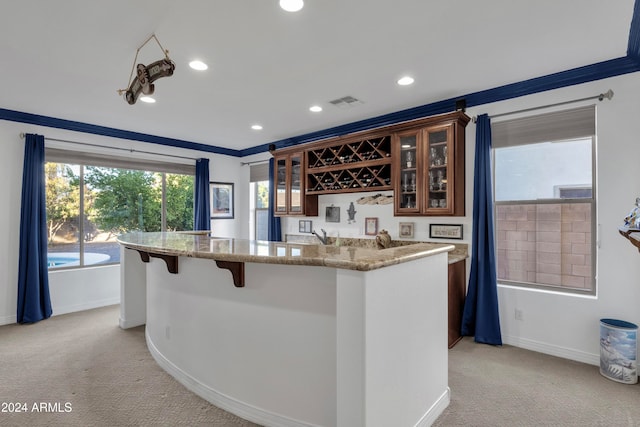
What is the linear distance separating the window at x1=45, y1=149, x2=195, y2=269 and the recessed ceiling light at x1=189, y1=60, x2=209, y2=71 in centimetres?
284

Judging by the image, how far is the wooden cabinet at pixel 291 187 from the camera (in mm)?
4922

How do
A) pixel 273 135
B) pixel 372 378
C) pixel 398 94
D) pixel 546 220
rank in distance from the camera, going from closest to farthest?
pixel 372 378, pixel 546 220, pixel 398 94, pixel 273 135

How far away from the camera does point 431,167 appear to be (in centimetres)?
362

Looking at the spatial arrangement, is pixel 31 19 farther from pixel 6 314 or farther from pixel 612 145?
pixel 612 145

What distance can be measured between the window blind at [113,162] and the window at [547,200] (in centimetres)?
473

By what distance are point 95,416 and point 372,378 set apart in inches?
74.7

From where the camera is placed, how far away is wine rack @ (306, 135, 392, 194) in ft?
13.3

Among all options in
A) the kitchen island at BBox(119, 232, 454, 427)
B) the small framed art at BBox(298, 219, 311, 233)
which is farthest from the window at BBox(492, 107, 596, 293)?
the small framed art at BBox(298, 219, 311, 233)

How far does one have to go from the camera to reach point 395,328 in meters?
1.72

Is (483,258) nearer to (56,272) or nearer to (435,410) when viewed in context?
(435,410)

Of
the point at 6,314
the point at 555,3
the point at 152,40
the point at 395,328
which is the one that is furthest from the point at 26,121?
the point at 555,3

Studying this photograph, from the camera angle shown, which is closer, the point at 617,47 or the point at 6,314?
the point at 617,47

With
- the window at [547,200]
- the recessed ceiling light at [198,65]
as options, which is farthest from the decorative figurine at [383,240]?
the recessed ceiling light at [198,65]

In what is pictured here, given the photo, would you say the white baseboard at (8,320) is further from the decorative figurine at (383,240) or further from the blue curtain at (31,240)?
the decorative figurine at (383,240)
